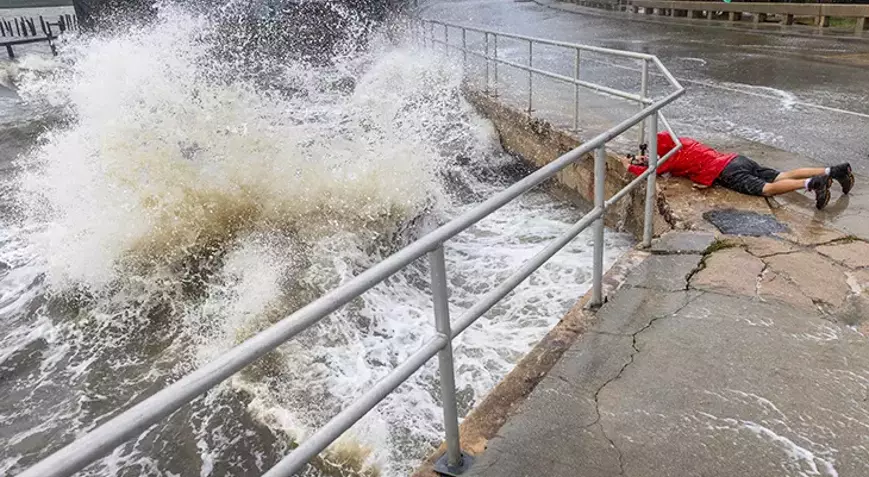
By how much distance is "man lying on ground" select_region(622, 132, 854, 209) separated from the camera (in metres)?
5.09

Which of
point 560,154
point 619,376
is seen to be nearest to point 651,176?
point 619,376

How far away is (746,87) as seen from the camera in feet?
34.2

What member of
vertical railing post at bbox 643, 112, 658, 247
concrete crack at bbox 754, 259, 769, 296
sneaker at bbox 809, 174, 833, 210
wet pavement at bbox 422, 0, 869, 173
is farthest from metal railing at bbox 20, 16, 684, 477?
wet pavement at bbox 422, 0, 869, 173

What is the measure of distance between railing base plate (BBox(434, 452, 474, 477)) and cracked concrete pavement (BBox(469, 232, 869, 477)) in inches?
1.5

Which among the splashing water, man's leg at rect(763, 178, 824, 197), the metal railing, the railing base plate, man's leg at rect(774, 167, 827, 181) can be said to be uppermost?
the metal railing

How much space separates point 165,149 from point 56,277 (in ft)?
6.74

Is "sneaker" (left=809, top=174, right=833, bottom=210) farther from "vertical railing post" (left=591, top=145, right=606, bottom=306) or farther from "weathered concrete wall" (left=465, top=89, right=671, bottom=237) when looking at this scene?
"vertical railing post" (left=591, top=145, right=606, bottom=306)

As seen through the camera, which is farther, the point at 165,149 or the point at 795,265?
the point at 165,149

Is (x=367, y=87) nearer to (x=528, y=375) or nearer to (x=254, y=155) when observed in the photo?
(x=254, y=155)

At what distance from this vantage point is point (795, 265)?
160 inches

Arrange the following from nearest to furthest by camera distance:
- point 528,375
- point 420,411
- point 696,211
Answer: point 528,375 < point 420,411 < point 696,211

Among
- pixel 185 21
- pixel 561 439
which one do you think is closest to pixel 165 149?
pixel 561 439

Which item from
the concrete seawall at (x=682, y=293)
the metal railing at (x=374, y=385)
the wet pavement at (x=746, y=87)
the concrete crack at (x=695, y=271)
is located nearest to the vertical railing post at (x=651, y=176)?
the concrete seawall at (x=682, y=293)

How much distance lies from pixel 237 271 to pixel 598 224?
436 centimetres
